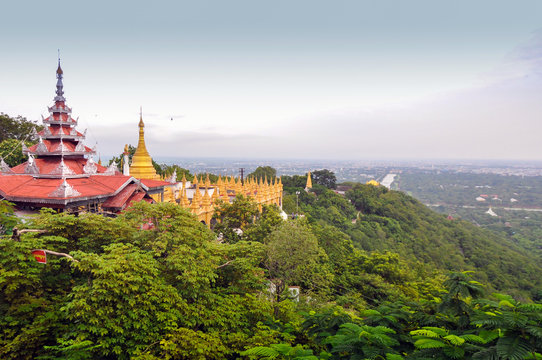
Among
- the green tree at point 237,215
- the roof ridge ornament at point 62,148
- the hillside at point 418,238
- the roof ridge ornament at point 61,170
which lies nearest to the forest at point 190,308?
the roof ridge ornament at point 61,170

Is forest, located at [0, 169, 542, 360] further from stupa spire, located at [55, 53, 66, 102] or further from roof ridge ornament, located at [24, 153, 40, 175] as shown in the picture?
stupa spire, located at [55, 53, 66, 102]

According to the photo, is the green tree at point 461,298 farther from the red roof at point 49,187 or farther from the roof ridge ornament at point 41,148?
the roof ridge ornament at point 41,148

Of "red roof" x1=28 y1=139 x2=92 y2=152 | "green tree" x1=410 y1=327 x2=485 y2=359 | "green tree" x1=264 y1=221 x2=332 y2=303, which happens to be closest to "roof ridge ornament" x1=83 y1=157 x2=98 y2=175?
"red roof" x1=28 y1=139 x2=92 y2=152

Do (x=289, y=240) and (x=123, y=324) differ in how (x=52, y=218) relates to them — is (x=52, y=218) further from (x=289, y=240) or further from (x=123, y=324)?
(x=289, y=240)

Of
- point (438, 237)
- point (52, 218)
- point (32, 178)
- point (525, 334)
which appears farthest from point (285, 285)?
point (438, 237)

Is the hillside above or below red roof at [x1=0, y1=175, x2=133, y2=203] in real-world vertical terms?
below

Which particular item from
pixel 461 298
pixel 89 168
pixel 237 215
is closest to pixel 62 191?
pixel 89 168

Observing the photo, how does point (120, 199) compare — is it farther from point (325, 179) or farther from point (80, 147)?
point (325, 179)
